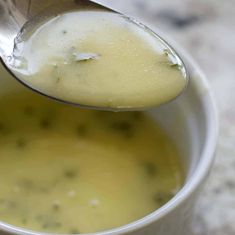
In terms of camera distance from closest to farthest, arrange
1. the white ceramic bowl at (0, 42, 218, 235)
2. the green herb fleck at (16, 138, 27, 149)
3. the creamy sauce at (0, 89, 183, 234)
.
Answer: the white ceramic bowl at (0, 42, 218, 235) → the creamy sauce at (0, 89, 183, 234) → the green herb fleck at (16, 138, 27, 149)

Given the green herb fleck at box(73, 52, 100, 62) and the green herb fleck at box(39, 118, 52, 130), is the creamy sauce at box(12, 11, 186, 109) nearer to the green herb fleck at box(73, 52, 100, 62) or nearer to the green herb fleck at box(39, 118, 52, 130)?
the green herb fleck at box(73, 52, 100, 62)

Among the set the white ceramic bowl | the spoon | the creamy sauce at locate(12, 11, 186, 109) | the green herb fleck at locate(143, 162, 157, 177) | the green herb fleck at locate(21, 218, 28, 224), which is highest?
the spoon

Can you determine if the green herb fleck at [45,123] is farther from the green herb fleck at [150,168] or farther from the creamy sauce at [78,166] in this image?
the green herb fleck at [150,168]

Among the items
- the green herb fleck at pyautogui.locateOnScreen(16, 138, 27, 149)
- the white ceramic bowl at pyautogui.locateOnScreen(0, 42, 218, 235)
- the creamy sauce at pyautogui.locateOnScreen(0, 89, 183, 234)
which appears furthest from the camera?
the green herb fleck at pyautogui.locateOnScreen(16, 138, 27, 149)

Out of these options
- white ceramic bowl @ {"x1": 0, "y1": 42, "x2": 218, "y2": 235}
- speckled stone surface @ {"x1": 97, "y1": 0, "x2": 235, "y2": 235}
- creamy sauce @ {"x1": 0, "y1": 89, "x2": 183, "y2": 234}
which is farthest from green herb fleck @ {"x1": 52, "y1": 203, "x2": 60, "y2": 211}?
speckled stone surface @ {"x1": 97, "y1": 0, "x2": 235, "y2": 235}

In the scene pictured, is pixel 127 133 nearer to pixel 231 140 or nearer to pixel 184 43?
pixel 231 140

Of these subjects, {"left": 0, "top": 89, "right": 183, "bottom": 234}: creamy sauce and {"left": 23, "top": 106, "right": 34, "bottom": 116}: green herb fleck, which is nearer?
{"left": 0, "top": 89, "right": 183, "bottom": 234}: creamy sauce

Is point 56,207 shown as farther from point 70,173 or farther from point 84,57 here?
point 84,57

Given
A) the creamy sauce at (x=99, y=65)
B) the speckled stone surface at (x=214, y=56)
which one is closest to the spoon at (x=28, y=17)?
the creamy sauce at (x=99, y=65)
